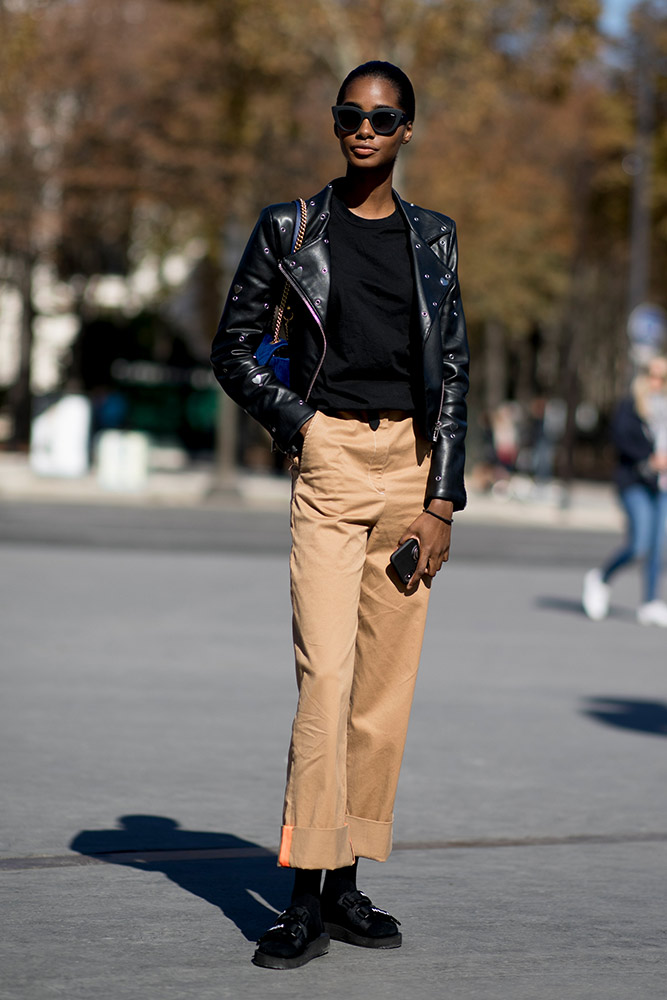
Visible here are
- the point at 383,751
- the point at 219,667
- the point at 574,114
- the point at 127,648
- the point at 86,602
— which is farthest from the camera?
the point at 574,114

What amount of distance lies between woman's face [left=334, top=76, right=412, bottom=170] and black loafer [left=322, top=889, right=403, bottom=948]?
173 cm

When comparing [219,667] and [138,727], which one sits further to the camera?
[219,667]

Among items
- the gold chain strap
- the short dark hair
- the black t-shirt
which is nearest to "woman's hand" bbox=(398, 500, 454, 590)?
the black t-shirt

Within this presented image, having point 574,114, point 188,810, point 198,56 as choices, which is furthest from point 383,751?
point 574,114

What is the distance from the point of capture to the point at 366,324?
4.14 meters

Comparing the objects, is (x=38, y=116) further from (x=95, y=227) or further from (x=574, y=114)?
(x=574, y=114)

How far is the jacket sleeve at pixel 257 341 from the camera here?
13.5 feet

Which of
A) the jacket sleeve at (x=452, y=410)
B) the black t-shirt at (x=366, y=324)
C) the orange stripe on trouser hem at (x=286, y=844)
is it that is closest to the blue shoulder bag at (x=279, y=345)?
the black t-shirt at (x=366, y=324)

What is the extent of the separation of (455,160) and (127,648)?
3087 centimetres

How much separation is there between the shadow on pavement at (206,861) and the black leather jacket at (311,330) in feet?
3.84

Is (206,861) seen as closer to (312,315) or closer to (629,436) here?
(312,315)

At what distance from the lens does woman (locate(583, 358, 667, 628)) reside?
12.0m

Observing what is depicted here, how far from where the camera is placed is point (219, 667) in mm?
9273

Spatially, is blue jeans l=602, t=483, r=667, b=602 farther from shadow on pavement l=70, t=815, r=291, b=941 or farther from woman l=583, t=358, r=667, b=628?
shadow on pavement l=70, t=815, r=291, b=941
